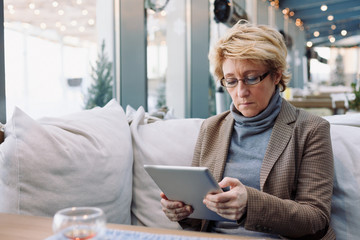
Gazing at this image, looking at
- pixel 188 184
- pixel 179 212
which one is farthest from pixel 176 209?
pixel 188 184

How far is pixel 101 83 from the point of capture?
3828 mm

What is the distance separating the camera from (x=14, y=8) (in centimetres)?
291

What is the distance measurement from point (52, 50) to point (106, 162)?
2.01 meters

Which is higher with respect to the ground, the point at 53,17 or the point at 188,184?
the point at 53,17

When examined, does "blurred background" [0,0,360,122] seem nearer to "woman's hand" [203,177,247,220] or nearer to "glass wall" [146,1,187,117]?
"glass wall" [146,1,187,117]

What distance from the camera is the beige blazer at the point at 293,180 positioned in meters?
1.30

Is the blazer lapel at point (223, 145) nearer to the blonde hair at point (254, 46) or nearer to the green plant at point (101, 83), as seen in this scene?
the blonde hair at point (254, 46)

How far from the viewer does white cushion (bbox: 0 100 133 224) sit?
57.2 inches

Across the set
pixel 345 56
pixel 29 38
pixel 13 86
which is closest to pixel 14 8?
pixel 29 38

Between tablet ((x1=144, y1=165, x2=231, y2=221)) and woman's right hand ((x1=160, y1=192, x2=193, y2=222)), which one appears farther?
woman's right hand ((x1=160, y1=192, x2=193, y2=222))

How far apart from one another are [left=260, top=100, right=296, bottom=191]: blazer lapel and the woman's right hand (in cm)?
29

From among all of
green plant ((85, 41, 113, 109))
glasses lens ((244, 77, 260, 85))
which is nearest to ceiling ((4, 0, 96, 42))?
green plant ((85, 41, 113, 109))

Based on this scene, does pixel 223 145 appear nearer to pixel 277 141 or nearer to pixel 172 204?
pixel 277 141

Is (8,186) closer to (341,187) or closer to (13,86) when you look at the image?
(341,187)
